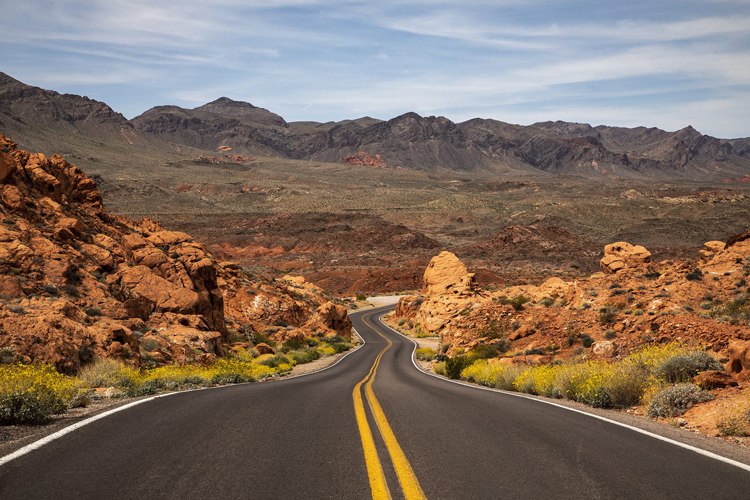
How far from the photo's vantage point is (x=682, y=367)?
938 centimetres

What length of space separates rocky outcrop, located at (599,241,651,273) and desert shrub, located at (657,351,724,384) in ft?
83.3

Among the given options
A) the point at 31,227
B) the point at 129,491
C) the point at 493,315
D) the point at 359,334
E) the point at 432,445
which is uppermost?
the point at 31,227

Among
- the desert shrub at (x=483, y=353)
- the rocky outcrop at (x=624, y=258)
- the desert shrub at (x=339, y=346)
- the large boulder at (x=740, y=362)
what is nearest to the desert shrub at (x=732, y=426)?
the large boulder at (x=740, y=362)

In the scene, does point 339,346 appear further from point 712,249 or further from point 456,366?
point 712,249

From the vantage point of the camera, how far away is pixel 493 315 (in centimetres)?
2427

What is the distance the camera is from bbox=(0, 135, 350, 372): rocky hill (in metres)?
12.2

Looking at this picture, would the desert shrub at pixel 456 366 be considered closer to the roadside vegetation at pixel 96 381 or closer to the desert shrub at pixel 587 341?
the desert shrub at pixel 587 341

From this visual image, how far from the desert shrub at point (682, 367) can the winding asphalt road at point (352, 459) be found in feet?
11.3

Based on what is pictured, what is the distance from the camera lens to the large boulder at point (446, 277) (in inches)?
1688

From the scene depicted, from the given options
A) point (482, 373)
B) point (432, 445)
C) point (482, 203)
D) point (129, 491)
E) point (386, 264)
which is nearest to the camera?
point (129, 491)

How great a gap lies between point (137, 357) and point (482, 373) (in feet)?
33.3

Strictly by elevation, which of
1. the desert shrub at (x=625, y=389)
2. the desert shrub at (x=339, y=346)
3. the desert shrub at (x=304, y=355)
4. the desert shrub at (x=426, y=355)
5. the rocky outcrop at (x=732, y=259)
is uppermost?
the rocky outcrop at (x=732, y=259)

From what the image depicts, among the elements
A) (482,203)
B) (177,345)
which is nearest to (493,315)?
(177,345)

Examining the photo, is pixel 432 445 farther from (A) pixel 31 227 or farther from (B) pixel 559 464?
(A) pixel 31 227
